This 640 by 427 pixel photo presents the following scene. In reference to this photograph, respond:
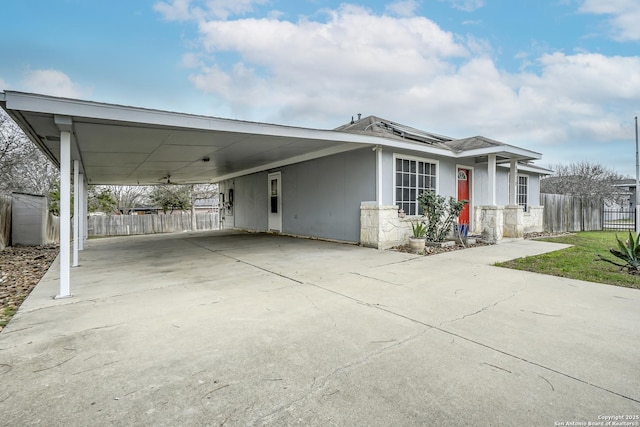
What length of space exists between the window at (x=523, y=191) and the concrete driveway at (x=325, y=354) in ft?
30.2

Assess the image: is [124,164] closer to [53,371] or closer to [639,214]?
[53,371]

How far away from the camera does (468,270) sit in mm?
5465

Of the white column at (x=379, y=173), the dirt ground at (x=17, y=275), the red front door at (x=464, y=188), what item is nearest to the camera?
the dirt ground at (x=17, y=275)

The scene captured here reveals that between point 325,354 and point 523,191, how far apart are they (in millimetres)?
13563

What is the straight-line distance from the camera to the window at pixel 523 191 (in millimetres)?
12477

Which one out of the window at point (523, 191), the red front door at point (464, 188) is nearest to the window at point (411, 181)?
the red front door at point (464, 188)

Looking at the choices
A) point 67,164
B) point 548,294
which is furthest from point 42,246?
point 548,294

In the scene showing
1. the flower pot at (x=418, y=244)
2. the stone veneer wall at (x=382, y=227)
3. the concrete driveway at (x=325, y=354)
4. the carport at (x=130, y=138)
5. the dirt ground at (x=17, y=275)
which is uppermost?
the carport at (x=130, y=138)

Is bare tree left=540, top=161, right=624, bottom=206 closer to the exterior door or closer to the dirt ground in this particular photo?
the exterior door

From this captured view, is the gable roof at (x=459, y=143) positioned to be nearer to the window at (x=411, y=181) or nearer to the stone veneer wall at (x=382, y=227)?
the window at (x=411, y=181)

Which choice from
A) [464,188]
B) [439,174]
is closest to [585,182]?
[464,188]

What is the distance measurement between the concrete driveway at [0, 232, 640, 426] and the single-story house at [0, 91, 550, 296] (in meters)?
2.00

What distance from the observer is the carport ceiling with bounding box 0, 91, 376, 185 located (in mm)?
4043

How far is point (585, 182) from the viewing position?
21.7 meters
